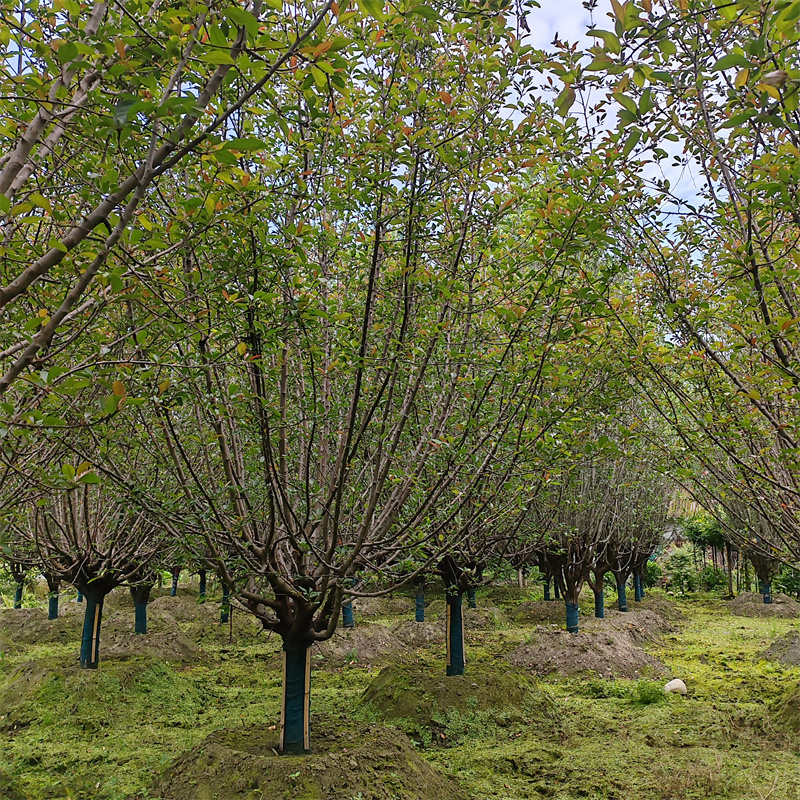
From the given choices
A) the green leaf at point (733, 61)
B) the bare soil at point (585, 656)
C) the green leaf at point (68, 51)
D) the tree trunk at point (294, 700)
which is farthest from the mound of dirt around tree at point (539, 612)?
the green leaf at point (68, 51)

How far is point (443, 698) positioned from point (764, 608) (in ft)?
61.9

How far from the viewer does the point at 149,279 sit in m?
3.27

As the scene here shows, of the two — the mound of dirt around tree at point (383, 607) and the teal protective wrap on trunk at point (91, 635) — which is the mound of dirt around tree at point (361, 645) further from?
the teal protective wrap on trunk at point (91, 635)

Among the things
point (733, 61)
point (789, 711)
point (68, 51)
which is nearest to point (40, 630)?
point (789, 711)

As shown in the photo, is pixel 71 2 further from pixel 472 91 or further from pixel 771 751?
pixel 771 751

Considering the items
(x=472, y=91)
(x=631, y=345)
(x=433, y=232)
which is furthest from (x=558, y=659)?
(x=472, y=91)

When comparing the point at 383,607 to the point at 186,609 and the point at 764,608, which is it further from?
the point at 764,608

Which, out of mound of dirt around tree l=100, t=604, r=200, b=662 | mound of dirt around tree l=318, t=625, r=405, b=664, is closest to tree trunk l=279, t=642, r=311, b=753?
mound of dirt around tree l=318, t=625, r=405, b=664

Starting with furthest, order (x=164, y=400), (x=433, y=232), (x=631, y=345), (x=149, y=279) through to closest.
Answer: (x=631, y=345)
(x=433, y=232)
(x=164, y=400)
(x=149, y=279)

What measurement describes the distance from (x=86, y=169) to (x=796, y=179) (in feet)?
13.1

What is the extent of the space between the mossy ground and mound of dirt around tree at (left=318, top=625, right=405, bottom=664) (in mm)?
389

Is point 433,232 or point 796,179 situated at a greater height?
point 433,232

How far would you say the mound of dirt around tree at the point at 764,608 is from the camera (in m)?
21.9

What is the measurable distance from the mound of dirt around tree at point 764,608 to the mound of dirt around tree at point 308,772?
20.3 metres
